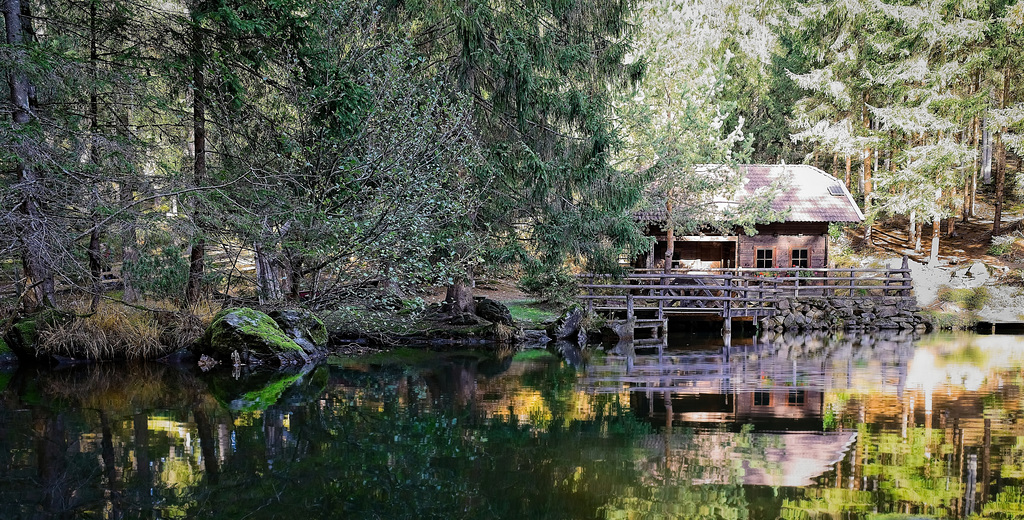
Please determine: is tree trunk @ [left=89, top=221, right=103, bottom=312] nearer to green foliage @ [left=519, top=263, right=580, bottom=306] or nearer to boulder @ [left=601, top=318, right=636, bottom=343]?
green foliage @ [left=519, top=263, right=580, bottom=306]

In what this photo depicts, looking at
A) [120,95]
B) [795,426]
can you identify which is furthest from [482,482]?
[120,95]

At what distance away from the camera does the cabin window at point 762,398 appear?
8.98m

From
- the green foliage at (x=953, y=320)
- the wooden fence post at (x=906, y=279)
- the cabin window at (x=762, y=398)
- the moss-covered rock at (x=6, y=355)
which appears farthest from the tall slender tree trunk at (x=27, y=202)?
the green foliage at (x=953, y=320)

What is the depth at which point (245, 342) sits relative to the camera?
12.5m

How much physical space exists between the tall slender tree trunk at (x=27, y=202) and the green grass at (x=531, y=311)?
9467 millimetres

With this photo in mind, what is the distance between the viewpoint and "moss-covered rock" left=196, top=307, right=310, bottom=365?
1249 cm

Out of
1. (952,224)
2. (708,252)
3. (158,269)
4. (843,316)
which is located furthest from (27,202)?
(952,224)

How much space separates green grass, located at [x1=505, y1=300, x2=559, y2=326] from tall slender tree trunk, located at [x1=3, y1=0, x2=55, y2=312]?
31.1 feet

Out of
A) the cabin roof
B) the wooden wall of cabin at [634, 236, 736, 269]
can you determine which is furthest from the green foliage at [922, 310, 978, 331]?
the wooden wall of cabin at [634, 236, 736, 269]

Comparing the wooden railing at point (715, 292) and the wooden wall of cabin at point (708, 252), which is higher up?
the wooden wall of cabin at point (708, 252)

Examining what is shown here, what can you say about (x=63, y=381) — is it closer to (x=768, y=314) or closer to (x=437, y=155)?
(x=437, y=155)

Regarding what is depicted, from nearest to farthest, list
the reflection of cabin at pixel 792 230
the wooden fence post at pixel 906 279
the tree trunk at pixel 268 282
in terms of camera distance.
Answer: the tree trunk at pixel 268 282
the wooden fence post at pixel 906 279
the reflection of cabin at pixel 792 230

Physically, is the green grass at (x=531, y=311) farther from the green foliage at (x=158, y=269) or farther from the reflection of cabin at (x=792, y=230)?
the green foliage at (x=158, y=269)

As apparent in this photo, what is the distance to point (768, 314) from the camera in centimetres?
1884
